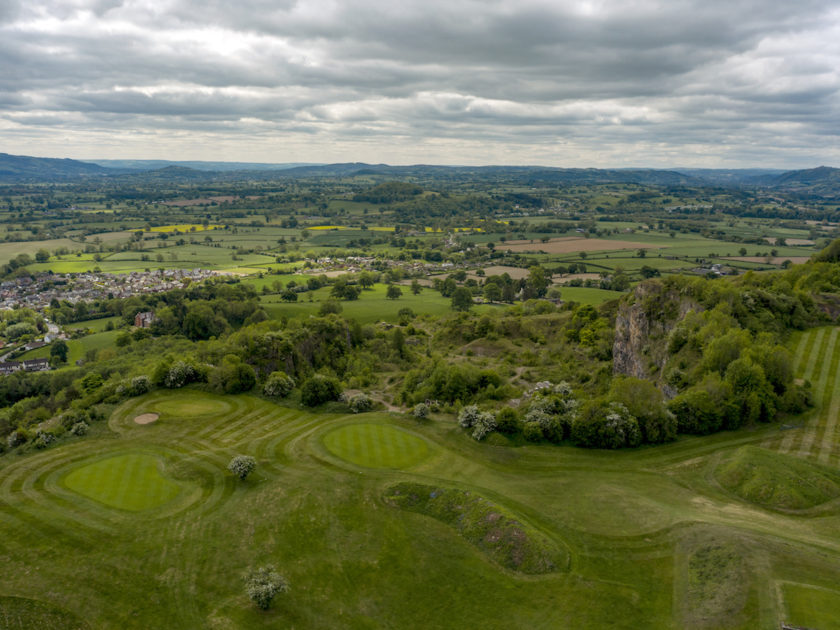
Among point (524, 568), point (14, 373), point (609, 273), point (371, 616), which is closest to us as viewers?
point (371, 616)

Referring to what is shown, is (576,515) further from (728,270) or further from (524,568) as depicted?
(728,270)

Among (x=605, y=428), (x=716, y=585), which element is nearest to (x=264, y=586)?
(x=716, y=585)

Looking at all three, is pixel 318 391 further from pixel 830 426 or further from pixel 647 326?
pixel 830 426

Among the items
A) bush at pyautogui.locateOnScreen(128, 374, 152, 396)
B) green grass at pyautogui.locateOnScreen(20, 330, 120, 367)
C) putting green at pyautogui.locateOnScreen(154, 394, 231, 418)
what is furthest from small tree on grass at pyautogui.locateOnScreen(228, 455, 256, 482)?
green grass at pyautogui.locateOnScreen(20, 330, 120, 367)

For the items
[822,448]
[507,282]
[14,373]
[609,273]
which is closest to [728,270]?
[609,273]

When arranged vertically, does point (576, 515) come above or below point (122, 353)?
above

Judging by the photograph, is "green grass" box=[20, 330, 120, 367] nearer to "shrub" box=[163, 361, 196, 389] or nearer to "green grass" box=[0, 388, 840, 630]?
"shrub" box=[163, 361, 196, 389]
